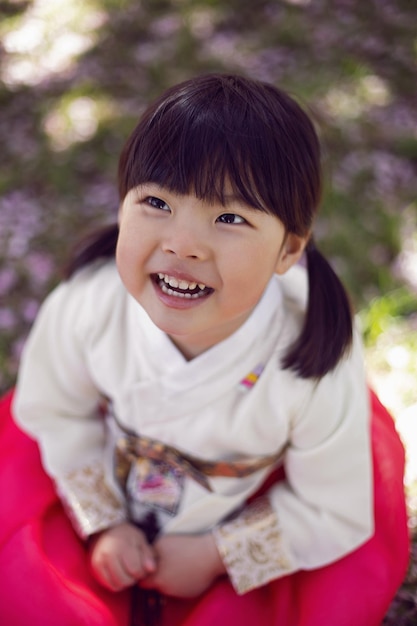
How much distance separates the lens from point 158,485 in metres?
1.52

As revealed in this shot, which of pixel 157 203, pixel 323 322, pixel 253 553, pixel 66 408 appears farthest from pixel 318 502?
pixel 157 203

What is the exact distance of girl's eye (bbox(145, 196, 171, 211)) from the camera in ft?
3.59

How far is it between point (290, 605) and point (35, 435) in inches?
27.6

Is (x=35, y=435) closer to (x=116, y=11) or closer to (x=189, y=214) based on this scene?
(x=189, y=214)

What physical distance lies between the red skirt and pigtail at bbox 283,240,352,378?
439 mm

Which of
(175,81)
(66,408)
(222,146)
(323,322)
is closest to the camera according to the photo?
(222,146)

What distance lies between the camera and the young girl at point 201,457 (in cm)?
134

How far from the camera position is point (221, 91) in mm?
1056

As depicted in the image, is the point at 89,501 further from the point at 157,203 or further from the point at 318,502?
the point at 157,203

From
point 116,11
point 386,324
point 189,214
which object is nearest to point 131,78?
point 116,11

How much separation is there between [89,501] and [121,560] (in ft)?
0.49

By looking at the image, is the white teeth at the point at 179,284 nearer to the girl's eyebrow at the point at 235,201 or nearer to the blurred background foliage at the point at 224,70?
the girl's eyebrow at the point at 235,201

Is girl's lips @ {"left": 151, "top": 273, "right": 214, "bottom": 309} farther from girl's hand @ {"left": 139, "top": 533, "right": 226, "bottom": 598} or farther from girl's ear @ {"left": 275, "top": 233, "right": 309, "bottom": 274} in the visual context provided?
girl's hand @ {"left": 139, "top": 533, "right": 226, "bottom": 598}

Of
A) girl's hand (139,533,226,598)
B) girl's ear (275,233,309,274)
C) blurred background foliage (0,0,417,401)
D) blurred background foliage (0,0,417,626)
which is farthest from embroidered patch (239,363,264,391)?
blurred background foliage (0,0,417,401)
